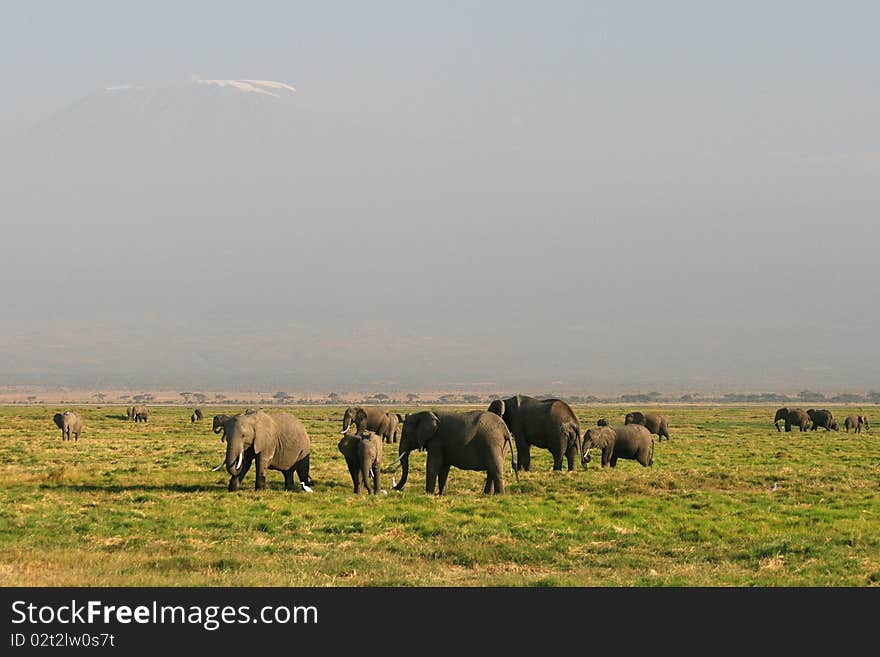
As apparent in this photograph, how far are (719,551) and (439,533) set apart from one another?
5850mm

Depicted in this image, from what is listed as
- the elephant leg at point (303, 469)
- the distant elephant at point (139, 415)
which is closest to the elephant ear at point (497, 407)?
the elephant leg at point (303, 469)

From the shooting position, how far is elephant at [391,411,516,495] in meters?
28.6

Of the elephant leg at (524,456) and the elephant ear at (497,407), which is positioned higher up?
the elephant ear at (497,407)

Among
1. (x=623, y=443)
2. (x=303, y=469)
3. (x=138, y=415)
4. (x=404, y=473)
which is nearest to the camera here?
(x=404, y=473)

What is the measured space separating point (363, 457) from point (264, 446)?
2.98 metres

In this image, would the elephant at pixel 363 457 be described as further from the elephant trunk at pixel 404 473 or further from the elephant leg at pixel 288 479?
the elephant leg at pixel 288 479

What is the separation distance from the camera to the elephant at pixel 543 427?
3600 centimetres

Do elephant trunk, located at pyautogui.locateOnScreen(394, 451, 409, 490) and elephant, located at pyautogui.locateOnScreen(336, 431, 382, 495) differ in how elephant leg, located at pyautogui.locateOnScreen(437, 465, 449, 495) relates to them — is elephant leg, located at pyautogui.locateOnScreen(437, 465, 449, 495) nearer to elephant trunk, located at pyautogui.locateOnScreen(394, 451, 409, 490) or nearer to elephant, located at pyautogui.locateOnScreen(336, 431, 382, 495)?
elephant trunk, located at pyautogui.locateOnScreen(394, 451, 409, 490)

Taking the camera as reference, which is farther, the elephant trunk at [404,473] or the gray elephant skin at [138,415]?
the gray elephant skin at [138,415]

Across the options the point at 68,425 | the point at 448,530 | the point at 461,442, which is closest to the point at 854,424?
the point at 68,425

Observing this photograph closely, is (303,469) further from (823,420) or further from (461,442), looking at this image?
(823,420)

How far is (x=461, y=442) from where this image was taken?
28.7m

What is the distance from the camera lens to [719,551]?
20078 millimetres

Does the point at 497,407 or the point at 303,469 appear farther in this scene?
the point at 497,407
